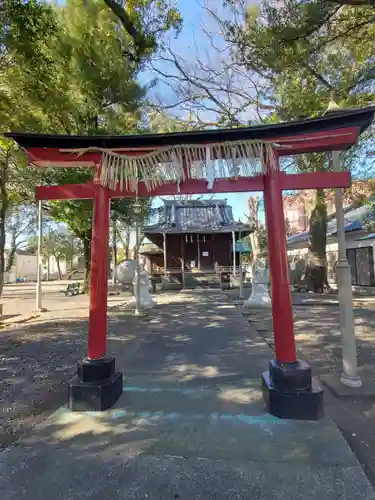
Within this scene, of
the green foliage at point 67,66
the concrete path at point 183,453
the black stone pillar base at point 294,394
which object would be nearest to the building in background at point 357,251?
the green foliage at point 67,66

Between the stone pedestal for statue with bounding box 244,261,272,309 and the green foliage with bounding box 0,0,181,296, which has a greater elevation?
the green foliage with bounding box 0,0,181,296

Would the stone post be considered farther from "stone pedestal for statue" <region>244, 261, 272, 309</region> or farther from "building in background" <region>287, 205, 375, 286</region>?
"building in background" <region>287, 205, 375, 286</region>

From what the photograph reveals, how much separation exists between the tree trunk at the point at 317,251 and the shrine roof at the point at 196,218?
3.75 m

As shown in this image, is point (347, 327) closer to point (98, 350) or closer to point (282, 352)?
point (282, 352)

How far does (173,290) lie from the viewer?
18.9 metres

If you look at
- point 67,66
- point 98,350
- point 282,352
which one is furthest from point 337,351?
point 67,66

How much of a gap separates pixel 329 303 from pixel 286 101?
726 cm

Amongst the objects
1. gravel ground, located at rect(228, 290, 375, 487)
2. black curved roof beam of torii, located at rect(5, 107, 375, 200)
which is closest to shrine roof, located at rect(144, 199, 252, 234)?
gravel ground, located at rect(228, 290, 375, 487)

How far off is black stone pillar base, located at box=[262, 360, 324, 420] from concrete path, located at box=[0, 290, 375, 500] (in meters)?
0.10

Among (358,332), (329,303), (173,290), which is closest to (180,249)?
(173,290)

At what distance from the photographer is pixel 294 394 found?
3.23 meters

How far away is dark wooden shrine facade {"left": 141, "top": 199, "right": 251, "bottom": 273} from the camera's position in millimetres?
19780

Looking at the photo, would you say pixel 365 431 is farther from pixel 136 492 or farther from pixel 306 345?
pixel 306 345

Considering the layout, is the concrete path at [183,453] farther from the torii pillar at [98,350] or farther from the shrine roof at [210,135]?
the shrine roof at [210,135]
